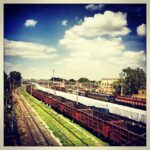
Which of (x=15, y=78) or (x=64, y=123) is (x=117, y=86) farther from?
(x=15, y=78)

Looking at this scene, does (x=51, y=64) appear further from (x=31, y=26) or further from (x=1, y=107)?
(x=1, y=107)

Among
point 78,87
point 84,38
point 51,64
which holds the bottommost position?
point 78,87

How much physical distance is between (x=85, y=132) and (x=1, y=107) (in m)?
0.97

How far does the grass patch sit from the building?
0.49m

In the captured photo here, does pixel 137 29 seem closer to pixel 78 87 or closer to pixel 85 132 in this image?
pixel 78 87

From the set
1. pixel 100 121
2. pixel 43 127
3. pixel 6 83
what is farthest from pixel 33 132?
pixel 100 121

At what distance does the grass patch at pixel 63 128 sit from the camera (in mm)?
3043

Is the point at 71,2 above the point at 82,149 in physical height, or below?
above

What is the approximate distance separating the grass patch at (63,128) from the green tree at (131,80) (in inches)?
24.6

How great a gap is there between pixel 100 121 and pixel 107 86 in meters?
0.39

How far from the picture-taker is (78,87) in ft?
10.3

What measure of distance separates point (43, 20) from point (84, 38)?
0.51 meters

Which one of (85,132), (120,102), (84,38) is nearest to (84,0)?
(84,38)

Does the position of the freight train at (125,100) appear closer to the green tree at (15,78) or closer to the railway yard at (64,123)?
the railway yard at (64,123)
